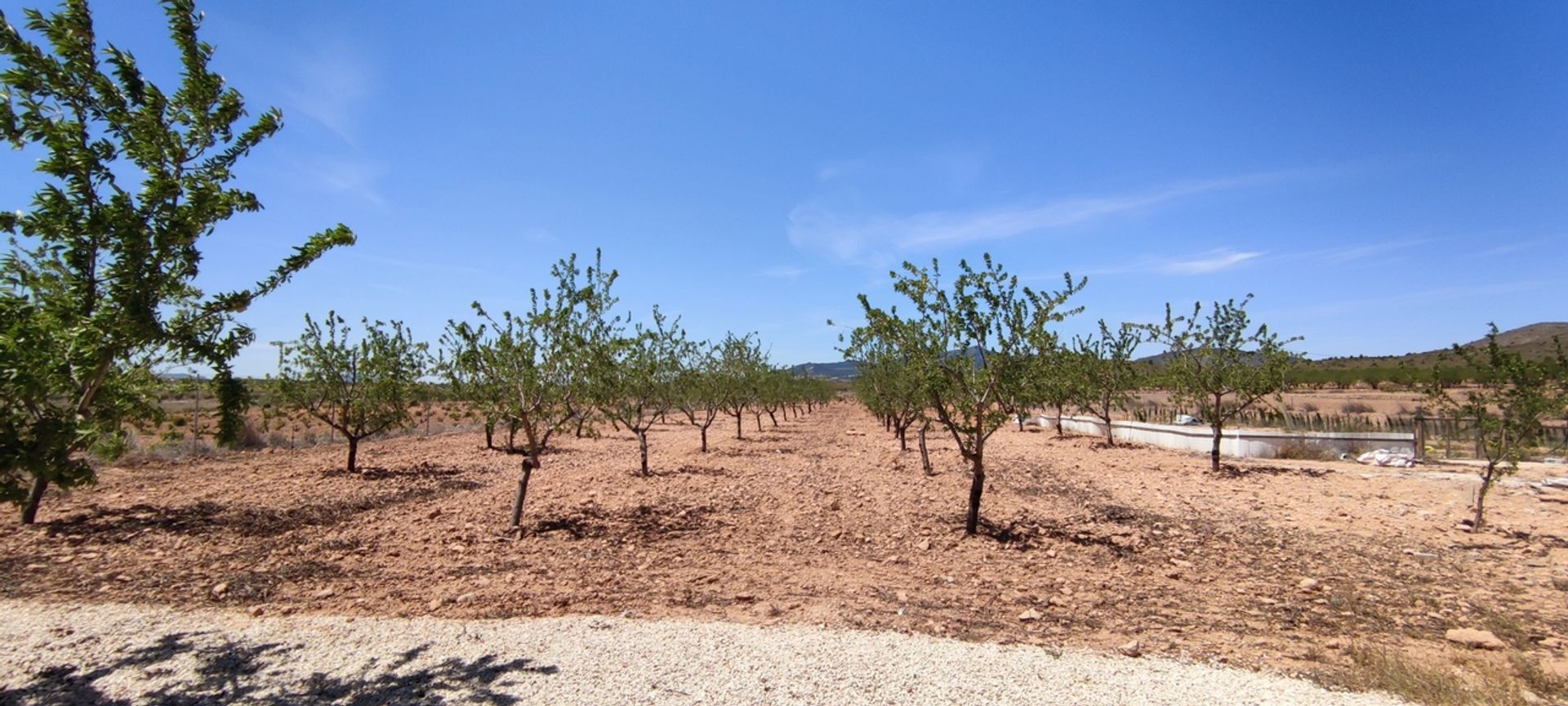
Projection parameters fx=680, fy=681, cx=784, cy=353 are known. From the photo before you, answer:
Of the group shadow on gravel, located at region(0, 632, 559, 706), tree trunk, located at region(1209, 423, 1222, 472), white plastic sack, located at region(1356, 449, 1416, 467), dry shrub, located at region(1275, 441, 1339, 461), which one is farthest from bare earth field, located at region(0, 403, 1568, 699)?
dry shrub, located at region(1275, 441, 1339, 461)

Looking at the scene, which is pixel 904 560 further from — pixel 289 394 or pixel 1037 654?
pixel 289 394

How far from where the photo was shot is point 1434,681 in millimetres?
5379

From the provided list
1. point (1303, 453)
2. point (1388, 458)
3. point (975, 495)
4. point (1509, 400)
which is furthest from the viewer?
point (1303, 453)

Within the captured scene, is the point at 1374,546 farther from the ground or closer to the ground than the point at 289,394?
closer to the ground

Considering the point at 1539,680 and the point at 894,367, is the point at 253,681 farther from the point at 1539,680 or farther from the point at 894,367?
the point at 894,367

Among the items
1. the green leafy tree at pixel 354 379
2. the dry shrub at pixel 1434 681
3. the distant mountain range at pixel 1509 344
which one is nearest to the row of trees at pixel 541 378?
the green leafy tree at pixel 354 379

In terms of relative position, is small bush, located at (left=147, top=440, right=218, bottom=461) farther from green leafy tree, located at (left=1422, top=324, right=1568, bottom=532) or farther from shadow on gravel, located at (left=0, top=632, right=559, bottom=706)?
green leafy tree, located at (left=1422, top=324, right=1568, bottom=532)

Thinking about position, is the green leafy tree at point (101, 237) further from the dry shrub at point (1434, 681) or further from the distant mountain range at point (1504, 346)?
the distant mountain range at point (1504, 346)

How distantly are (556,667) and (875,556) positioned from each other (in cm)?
503

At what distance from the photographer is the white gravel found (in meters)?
5.11

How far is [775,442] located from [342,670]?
23279 millimetres

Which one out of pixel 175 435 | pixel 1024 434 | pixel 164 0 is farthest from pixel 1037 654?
pixel 1024 434

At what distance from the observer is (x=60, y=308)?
12.8ft

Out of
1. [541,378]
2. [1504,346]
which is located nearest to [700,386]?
[541,378]
